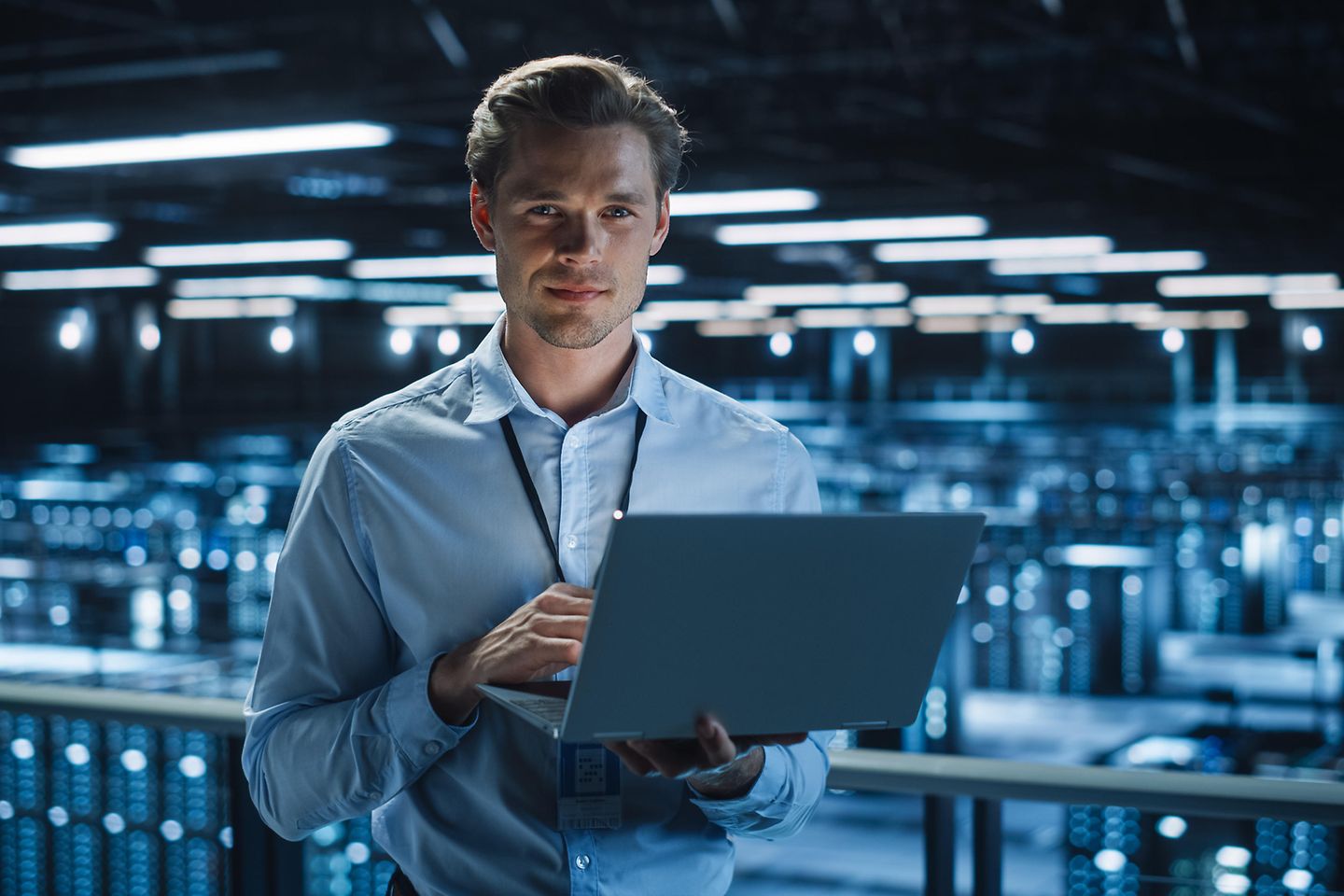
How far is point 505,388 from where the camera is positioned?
1264mm

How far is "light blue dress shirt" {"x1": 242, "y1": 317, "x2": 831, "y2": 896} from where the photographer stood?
1184 millimetres

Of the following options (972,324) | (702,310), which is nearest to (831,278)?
(702,310)

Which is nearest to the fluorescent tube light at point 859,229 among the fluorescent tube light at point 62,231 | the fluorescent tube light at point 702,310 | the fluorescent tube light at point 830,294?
the fluorescent tube light at point 62,231

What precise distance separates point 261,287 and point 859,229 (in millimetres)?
8564

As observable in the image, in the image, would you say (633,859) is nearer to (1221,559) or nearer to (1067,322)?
(1221,559)

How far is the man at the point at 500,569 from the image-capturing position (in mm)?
1180

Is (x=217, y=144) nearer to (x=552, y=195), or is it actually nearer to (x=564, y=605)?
(x=552, y=195)

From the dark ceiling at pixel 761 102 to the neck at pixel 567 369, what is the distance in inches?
150

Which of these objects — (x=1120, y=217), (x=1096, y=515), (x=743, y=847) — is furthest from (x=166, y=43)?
(x=1120, y=217)

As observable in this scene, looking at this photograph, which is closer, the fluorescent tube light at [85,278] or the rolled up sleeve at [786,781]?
the rolled up sleeve at [786,781]

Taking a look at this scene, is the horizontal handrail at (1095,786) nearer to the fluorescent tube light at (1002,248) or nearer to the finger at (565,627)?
the finger at (565,627)

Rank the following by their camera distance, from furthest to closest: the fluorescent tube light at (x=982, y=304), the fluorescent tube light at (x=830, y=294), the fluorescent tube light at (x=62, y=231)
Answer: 1. the fluorescent tube light at (x=982, y=304)
2. the fluorescent tube light at (x=830, y=294)
3. the fluorescent tube light at (x=62, y=231)

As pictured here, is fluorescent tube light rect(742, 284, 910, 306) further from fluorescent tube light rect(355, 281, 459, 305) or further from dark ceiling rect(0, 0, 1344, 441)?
fluorescent tube light rect(355, 281, 459, 305)

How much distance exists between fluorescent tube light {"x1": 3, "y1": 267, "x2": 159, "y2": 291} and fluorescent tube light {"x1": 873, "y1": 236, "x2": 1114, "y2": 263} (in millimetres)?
7126
